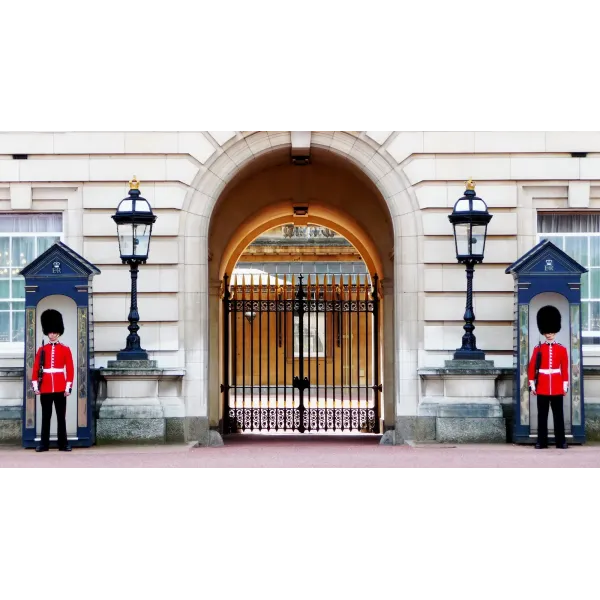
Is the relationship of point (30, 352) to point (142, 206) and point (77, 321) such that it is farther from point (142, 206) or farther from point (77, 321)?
point (142, 206)

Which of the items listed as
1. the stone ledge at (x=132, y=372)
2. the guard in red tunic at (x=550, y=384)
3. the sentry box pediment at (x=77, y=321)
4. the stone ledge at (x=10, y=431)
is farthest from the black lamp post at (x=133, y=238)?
the guard in red tunic at (x=550, y=384)

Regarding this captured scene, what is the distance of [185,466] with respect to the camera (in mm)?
10672

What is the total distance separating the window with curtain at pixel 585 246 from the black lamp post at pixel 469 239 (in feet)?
3.69

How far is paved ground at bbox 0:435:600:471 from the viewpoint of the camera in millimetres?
10617

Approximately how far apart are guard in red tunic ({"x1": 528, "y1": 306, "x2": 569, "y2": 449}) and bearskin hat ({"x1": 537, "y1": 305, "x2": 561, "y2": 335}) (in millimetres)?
247

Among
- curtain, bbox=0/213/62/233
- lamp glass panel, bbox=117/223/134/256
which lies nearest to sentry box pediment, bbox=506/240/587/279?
lamp glass panel, bbox=117/223/134/256

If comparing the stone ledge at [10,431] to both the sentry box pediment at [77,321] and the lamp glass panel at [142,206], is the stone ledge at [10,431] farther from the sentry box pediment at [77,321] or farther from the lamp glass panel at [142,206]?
the lamp glass panel at [142,206]

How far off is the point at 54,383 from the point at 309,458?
275cm

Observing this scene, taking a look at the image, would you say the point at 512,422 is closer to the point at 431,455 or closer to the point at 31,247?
the point at 431,455

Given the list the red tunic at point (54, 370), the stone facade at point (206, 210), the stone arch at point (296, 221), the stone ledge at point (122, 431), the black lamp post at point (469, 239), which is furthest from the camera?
the stone arch at point (296, 221)

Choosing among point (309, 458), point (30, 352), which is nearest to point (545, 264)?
point (309, 458)

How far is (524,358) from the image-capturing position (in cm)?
1258

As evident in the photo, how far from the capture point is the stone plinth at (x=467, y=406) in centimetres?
1264

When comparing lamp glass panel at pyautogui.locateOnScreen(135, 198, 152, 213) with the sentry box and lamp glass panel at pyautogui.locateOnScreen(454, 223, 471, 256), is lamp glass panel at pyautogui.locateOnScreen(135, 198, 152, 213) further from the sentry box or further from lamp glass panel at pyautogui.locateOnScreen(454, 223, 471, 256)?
the sentry box
